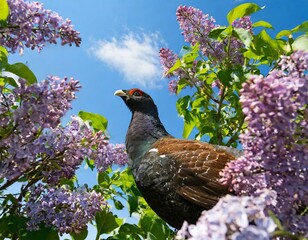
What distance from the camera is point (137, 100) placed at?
5824 millimetres

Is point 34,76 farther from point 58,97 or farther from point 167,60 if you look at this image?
point 167,60

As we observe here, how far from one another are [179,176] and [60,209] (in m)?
1.08

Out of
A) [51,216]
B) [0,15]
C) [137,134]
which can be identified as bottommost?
[51,216]

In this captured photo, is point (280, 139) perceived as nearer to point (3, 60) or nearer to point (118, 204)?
point (3, 60)

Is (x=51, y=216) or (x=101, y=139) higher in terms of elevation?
(x=101, y=139)

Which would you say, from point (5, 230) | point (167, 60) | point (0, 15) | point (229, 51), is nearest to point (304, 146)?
point (0, 15)

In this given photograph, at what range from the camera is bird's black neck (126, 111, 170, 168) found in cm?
479

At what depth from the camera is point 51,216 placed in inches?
140

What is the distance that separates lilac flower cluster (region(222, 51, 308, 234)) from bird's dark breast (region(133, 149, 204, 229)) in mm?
2063

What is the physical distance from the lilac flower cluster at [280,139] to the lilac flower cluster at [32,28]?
1.65 m

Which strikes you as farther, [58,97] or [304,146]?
[58,97]

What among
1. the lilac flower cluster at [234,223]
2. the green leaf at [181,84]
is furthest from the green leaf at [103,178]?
the lilac flower cluster at [234,223]

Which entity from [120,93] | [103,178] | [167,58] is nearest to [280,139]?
[103,178]

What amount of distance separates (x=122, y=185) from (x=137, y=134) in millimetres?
597
